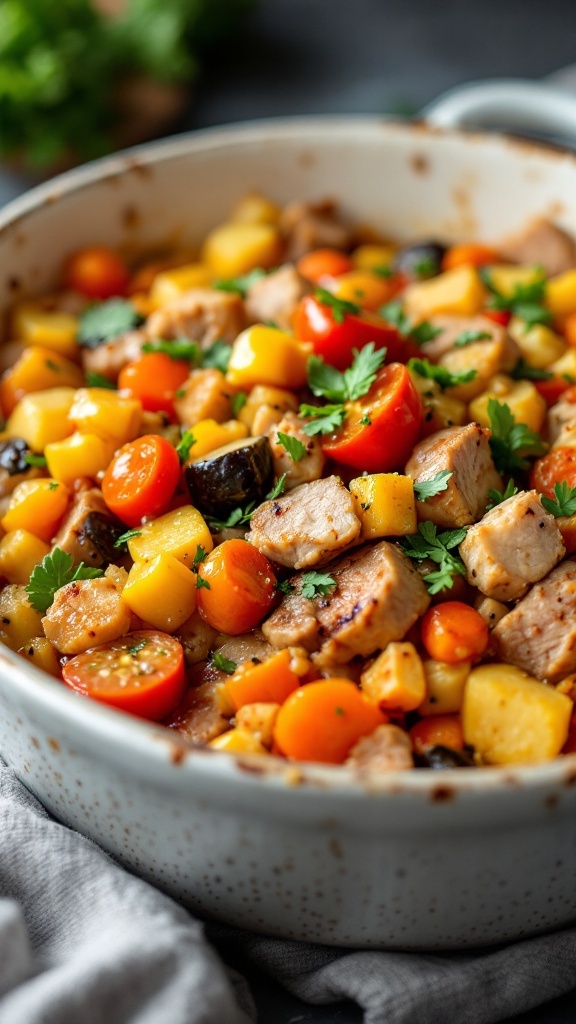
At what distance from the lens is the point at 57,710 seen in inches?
85.3

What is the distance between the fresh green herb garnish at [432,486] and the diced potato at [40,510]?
106 cm

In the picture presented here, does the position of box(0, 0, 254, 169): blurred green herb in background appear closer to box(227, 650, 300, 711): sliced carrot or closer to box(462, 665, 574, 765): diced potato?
box(227, 650, 300, 711): sliced carrot

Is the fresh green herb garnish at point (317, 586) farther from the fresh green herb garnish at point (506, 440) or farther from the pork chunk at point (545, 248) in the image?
the pork chunk at point (545, 248)

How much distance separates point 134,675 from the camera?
259 cm

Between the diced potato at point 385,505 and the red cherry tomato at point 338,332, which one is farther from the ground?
the red cherry tomato at point 338,332

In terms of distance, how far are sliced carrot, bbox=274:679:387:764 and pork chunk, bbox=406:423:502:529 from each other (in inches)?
23.9

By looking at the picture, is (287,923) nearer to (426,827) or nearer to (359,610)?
(426,827)

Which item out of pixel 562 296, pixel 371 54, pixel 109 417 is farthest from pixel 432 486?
pixel 371 54

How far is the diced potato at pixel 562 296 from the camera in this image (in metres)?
3.79

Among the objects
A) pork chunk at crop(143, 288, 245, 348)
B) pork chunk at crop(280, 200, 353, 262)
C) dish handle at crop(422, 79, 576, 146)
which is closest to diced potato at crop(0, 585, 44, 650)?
pork chunk at crop(143, 288, 245, 348)

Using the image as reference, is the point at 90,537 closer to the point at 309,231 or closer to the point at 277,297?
the point at 277,297

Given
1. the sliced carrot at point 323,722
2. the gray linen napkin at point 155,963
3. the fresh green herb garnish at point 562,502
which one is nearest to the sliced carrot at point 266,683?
the sliced carrot at point 323,722

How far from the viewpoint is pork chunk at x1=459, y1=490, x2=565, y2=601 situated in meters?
2.66

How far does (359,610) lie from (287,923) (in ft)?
2.49
